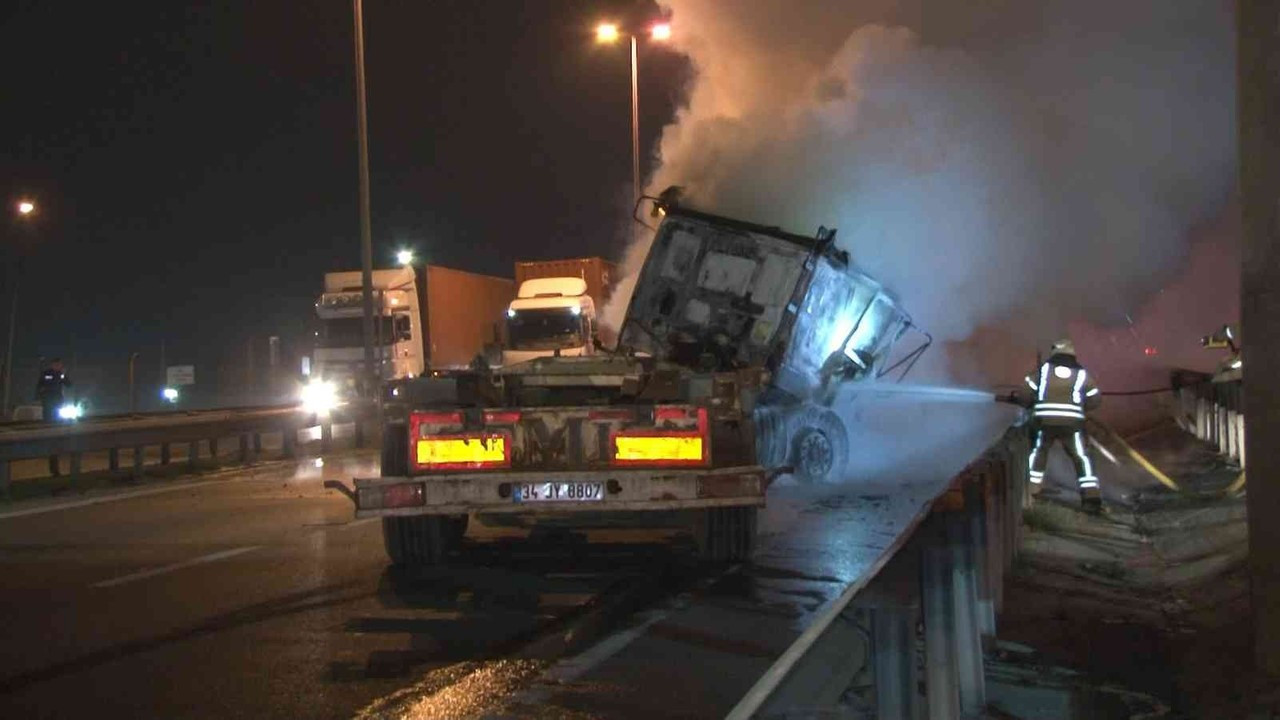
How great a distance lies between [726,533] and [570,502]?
4.69ft

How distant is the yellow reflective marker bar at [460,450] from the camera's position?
819 centimetres

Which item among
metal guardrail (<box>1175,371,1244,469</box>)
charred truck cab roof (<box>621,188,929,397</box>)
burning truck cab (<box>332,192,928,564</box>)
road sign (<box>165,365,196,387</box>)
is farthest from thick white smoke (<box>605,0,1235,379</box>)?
road sign (<box>165,365,196,387</box>)

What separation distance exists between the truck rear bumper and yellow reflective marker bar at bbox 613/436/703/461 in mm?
113

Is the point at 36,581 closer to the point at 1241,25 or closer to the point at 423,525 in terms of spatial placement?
the point at 423,525

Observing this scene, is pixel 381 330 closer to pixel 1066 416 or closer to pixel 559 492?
pixel 1066 416

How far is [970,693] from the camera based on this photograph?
5309 millimetres

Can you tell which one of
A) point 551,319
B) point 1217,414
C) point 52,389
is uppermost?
point 551,319

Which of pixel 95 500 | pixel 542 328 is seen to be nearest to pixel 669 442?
pixel 95 500

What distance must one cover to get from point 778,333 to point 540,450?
18.5 ft

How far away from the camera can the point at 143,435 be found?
59.8 feet

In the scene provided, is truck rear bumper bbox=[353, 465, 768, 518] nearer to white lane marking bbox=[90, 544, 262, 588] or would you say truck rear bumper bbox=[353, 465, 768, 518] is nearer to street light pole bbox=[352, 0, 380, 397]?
white lane marking bbox=[90, 544, 262, 588]

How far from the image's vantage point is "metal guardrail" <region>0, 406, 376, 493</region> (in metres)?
16.1

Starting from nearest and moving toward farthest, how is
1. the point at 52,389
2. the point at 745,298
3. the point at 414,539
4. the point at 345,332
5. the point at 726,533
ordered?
the point at 726,533
the point at 414,539
the point at 745,298
the point at 52,389
the point at 345,332

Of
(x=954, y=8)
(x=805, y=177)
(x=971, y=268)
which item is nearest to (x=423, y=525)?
(x=805, y=177)
